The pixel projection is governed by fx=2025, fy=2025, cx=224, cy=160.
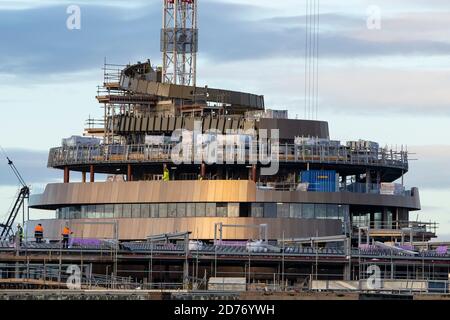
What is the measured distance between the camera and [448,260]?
7436 inches

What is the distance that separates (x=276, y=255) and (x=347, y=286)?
1042 inches

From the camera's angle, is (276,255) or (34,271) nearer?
(34,271)
